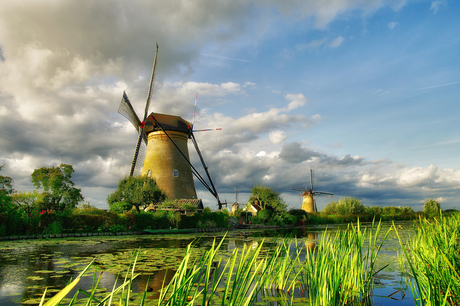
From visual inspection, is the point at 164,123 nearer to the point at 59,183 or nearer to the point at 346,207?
the point at 59,183

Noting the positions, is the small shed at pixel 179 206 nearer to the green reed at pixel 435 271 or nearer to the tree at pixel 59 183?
the tree at pixel 59 183

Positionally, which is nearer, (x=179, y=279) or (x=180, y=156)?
(x=179, y=279)

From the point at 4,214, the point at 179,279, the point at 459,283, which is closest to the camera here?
the point at 179,279

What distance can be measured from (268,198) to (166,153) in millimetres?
12469

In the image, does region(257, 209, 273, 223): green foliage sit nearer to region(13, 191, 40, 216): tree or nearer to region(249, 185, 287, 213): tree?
region(249, 185, 287, 213): tree

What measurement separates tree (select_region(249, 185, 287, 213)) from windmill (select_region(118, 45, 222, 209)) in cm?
788

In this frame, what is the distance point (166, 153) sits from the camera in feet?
83.7

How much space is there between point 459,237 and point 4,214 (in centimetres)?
1522

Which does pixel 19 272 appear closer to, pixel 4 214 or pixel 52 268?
pixel 52 268

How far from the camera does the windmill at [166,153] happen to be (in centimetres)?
2505

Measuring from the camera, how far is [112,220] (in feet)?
50.0

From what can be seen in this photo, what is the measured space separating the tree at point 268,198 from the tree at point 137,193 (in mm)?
11401

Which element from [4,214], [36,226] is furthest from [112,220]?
[4,214]

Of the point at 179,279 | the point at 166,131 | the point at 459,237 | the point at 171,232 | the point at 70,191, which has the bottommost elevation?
the point at 171,232
